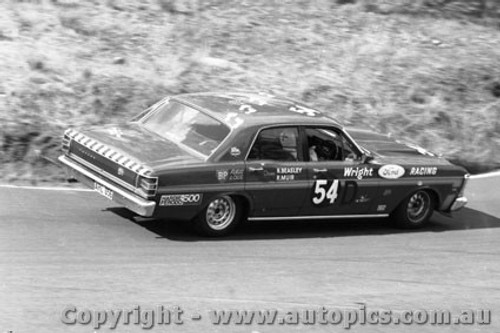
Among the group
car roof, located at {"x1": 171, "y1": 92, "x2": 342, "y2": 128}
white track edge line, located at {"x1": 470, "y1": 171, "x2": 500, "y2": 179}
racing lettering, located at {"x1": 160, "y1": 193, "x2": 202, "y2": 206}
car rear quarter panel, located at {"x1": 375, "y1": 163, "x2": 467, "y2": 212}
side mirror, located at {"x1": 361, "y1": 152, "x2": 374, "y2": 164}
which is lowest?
white track edge line, located at {"x1": 470, "y1": 171, "x2": 500, "y2": 179}

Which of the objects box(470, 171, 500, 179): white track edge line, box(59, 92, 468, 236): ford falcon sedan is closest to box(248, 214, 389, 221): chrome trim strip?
box(59, 92, 468, 236): ford falcon sedan

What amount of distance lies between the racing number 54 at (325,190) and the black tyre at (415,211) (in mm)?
1127

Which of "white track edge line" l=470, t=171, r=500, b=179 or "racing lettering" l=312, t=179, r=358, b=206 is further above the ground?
"racing lettering" l=312, t=179, r=358, b=206

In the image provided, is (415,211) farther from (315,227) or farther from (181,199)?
(181,199)

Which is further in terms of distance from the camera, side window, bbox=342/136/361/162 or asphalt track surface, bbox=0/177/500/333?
side window, bbox=342/136/361/162

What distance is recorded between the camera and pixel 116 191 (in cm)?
1031

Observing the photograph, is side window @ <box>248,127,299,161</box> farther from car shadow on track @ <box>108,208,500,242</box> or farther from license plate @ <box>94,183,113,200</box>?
license plate @ <box>94,183,113,200</box>

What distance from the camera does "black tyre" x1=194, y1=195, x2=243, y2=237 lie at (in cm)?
1043

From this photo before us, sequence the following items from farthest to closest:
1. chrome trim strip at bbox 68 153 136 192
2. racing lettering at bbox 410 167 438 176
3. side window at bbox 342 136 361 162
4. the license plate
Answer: racing lettering at bbox 410 167 438 176, side window at bbox 342 136 361 162, the license plate, chrome trim strip at bbox 68 153 136 192

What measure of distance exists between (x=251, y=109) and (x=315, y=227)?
1.62 meters

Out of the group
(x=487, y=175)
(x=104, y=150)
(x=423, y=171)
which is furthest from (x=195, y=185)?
(x=487, y=175)

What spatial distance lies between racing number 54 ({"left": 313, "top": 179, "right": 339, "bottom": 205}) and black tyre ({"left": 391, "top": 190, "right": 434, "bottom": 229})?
3.70 feet

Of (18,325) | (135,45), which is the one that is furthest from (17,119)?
(18,325)

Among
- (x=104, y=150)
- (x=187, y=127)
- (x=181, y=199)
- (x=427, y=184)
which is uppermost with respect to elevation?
(x=187, y=127)
